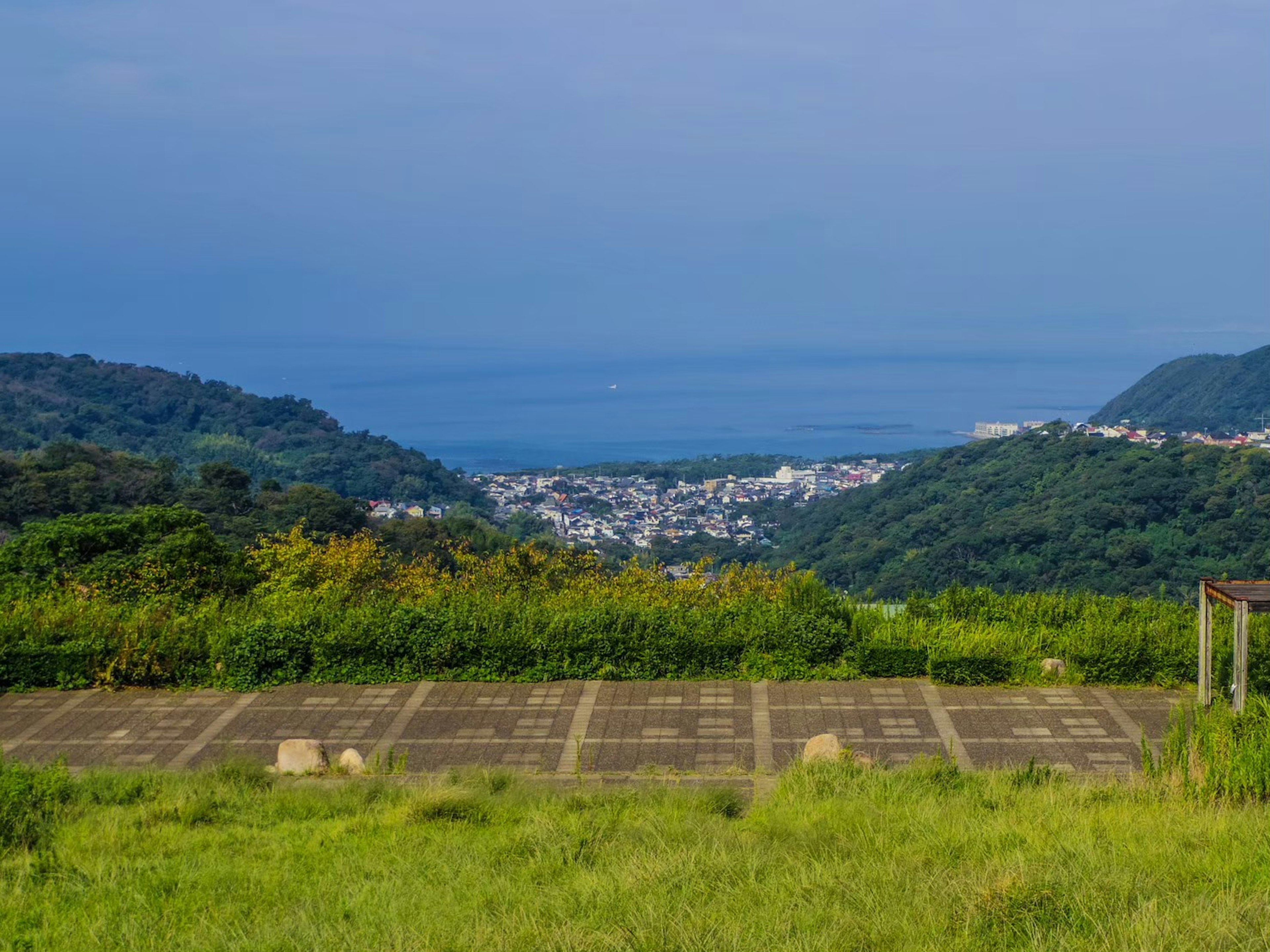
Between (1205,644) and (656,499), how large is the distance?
1459 inches

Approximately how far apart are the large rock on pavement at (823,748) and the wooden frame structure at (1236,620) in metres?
2.44

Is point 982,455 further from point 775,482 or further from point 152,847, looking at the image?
point 152,847

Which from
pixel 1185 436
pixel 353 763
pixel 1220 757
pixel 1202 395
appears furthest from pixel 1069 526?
pixel 1202 395

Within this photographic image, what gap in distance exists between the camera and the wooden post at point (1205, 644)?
29.4 ft

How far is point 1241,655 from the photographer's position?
8.34m

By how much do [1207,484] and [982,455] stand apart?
9790 mm

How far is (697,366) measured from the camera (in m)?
153

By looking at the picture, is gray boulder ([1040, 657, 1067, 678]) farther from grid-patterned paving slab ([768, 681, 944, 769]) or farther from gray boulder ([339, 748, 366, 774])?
gray boulder ([339, 748, 366, 774])

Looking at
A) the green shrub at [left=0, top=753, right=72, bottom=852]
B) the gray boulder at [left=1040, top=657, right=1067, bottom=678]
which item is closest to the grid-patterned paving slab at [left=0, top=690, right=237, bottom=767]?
the green shrub at [left=0, top=753, right=72, bottom=852]

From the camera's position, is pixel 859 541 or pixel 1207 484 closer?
pixel 1207 484

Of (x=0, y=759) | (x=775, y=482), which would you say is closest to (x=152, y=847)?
(x=0, y=759)

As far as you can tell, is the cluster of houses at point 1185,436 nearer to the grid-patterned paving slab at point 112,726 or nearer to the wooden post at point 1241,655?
the wooden post at point 1241,655

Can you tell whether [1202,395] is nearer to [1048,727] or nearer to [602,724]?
[1048,727]

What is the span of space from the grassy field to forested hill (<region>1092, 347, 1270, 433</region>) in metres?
39.1
